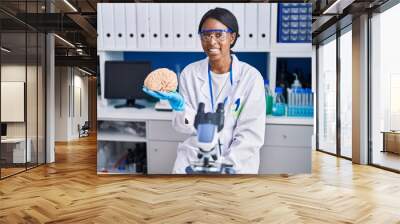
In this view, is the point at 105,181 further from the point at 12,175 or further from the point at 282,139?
the point at 282,139

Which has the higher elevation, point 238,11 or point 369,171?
point 238,11

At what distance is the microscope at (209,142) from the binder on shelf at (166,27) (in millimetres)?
1029

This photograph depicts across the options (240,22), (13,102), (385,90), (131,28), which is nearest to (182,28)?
(131,28)

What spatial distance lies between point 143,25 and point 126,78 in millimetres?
822

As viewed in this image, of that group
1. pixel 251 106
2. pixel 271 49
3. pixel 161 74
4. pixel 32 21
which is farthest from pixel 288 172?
pixel 32 21

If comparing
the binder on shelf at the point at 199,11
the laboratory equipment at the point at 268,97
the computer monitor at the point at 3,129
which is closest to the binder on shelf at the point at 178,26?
the binder on shelf at the point at 199,11

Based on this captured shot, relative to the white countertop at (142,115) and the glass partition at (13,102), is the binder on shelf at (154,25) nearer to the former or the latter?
the white countertop at (142,115)

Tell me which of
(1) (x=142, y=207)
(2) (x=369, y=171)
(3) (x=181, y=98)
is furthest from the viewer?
(2) (x=369, y=171)

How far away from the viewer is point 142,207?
4.21 metres

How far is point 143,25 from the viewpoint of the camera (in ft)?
18.8

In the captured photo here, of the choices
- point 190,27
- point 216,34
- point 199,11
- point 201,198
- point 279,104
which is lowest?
point 201,198

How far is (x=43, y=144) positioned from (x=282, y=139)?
15.5 ft

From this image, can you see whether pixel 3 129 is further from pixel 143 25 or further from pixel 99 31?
pixel 143 25

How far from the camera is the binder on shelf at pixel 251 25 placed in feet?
18.8
